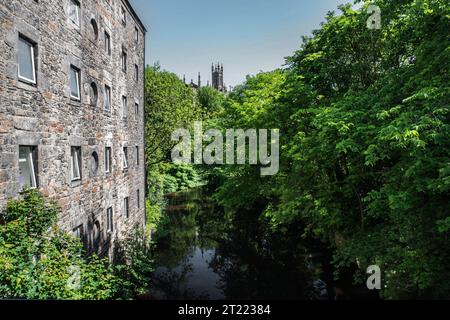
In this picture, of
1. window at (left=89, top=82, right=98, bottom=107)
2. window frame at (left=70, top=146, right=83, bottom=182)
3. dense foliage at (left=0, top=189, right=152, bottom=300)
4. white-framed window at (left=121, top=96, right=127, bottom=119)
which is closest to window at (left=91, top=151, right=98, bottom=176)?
window frame at (left=70, top=146, right=83, bottom=182)

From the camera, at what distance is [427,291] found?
27.2ft

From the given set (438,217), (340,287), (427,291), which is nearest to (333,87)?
(438,217)

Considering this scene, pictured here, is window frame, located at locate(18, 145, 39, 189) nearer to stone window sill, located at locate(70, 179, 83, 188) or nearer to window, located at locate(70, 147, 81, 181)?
stone window sill, located at locate(70, 179, 83, 188)

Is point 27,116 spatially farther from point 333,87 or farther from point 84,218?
point 333,87

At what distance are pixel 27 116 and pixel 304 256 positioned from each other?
18.9 m

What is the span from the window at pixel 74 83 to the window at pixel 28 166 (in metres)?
2.95

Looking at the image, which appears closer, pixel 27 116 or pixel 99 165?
pixel 27 116

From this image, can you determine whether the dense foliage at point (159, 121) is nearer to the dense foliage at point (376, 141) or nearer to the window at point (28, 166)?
the dense foliage at point (376, 141)

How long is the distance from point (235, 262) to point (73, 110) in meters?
15.4

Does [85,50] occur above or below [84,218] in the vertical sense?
above

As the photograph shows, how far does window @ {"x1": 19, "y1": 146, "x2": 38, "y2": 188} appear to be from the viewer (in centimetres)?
761

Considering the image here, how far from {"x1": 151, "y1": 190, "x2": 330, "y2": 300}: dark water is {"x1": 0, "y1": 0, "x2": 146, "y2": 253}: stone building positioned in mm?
4947

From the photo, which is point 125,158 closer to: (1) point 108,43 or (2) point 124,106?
(2) point 124,106

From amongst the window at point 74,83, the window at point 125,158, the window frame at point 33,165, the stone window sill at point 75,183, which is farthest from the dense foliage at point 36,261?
the window at point 125,158
